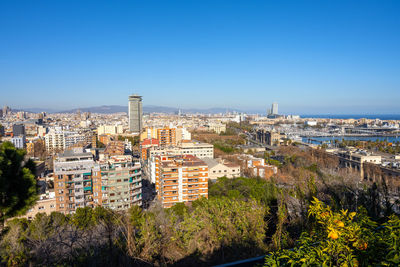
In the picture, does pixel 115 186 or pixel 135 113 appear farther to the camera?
pixel 135 113

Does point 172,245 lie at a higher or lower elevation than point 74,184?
higher

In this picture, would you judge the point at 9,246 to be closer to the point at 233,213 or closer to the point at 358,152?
the point at 233,213

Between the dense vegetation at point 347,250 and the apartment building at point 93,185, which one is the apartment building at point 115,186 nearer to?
the apartment building at point 93,185

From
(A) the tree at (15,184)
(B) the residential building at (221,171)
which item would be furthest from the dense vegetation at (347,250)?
(B) the residential building at (221,171)

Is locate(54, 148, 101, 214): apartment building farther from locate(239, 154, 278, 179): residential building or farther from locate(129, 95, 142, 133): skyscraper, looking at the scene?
locate(129, 95, 142, 133): skyscraper

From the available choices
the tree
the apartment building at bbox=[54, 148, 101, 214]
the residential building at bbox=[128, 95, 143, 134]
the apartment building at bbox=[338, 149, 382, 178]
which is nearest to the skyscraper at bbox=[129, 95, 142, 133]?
the residential building at bbox=[128, 95, 143, 134]

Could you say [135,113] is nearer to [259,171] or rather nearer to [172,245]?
[259,171]

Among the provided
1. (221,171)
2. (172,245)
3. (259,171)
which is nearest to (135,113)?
(221,171)
